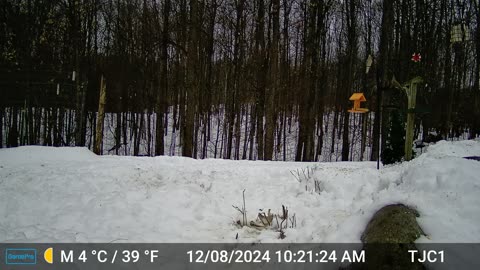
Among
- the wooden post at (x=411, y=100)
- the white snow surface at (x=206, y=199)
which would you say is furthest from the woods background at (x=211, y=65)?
Answer: the white snow surface at (x=206, y=199)

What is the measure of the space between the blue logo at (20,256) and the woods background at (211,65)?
8.29 meters

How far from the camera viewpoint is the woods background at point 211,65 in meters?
11.8

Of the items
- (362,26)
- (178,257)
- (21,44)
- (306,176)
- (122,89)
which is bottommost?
(178,257)

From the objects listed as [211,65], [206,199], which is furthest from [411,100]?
[211,65]

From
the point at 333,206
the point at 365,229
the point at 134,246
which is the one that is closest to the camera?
the point at 365,229

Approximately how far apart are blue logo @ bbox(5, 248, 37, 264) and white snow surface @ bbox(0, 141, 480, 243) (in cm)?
24

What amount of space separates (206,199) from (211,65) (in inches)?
563

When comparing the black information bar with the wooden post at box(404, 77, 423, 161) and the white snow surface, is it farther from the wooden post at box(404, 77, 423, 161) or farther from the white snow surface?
the wooden post at box(404, 77, 423, 161)

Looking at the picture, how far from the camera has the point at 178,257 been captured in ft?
12.1

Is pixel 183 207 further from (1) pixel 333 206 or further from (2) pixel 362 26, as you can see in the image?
(2) pixel 362 26

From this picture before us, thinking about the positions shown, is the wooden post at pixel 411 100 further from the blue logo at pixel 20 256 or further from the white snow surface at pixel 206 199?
the blue logo at pixel 20 256

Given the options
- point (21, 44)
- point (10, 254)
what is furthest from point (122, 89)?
point (10, 254)

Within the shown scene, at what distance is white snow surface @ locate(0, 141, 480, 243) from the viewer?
139 inches

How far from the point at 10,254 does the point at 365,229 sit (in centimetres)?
409
